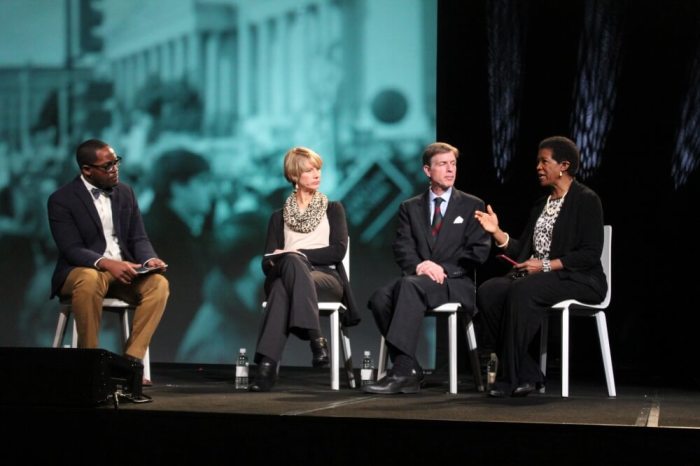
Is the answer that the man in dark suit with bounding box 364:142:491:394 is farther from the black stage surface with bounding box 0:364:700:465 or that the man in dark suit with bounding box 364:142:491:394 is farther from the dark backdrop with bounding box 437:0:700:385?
the dark backdrop with bounding box 437:0:700:385

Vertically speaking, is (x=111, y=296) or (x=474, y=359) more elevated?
Result: (x=111, y=296)

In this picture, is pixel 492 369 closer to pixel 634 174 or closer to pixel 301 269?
pixel 301 269

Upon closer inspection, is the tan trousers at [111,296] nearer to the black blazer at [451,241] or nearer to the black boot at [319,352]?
the black boot at [319,352]

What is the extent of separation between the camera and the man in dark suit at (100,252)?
14.9 feet

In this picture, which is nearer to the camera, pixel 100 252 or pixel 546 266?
pixel 546 266

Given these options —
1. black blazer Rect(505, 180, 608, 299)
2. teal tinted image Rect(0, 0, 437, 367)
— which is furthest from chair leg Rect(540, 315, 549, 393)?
teal tinted image Rect(0, 0, 437, 367)

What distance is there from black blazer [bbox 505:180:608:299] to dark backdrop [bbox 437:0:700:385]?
1.11 meters

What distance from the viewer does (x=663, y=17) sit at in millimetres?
5441

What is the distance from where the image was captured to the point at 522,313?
423 centimetres

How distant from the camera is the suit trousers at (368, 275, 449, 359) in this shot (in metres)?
4.37

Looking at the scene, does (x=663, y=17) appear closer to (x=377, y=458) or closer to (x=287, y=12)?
(x=287, y=12)

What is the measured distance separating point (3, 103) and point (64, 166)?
61 centimetres

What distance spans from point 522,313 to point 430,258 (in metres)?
0.62

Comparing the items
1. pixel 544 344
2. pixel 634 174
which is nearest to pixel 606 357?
pixel 544 344
